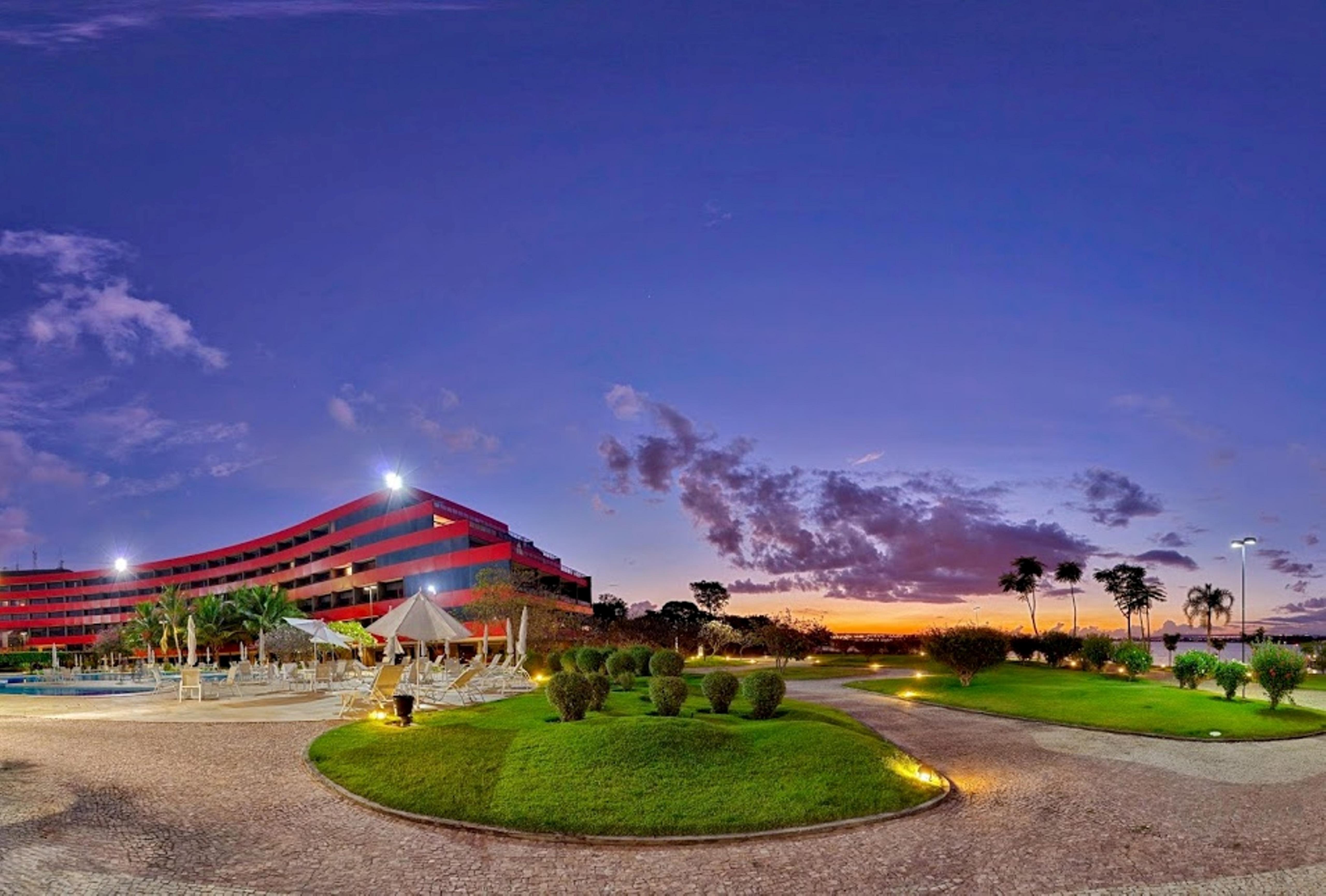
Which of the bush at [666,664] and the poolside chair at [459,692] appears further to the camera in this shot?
the bush at [666,664]

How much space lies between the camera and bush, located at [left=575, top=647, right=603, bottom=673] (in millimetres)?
31859

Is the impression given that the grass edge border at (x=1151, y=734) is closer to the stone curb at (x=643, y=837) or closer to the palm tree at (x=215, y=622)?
the stone curb at (x=643, y=837)

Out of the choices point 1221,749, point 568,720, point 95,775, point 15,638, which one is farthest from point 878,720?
point 15,638

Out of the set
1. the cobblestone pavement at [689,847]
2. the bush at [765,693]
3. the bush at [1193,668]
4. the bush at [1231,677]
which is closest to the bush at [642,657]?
the bush at [765,693]

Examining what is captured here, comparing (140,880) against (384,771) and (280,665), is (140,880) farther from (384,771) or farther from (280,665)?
(280,665)

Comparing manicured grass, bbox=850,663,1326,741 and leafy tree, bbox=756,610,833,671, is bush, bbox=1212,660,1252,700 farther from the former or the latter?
leafy tree, bbox=756,610,833,671

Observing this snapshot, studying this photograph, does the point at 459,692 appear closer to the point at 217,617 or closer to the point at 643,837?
the point at 643,837

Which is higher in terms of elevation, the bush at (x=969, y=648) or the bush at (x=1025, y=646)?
the bush at (x=969, y=648)

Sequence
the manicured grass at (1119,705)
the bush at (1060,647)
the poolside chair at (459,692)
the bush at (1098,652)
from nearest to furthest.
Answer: the manicured grass at (1119,705) → the poolside chair at (459,692) → the bush at (1098,652) → the bush at (1060,647)

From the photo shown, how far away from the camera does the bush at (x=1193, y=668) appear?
2845 centimetres

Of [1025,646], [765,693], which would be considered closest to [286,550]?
[1025,646]

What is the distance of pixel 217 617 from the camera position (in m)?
65.7

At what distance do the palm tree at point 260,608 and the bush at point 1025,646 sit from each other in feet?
158

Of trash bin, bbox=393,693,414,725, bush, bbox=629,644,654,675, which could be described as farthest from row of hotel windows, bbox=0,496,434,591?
trash bin, bbox=393,693,414,725
